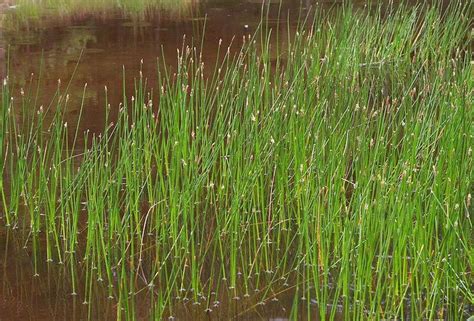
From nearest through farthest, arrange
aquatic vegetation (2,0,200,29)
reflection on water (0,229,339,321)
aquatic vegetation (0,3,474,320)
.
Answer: aquatic vegetation (0,3,474,320) → reflection on water (0,229,339,321) → aquatic vegetation (2,0,200,29)

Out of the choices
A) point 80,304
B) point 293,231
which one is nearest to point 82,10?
point 293,231

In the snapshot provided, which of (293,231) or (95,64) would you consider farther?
(95,64)

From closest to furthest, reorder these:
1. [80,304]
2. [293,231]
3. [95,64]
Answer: [80,304], [293,231], [95,64]

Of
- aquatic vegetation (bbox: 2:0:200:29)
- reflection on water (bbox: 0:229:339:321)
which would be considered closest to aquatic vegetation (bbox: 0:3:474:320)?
reflection on water (bbox: 0:229:339:321)

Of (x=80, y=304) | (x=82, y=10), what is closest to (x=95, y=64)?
(x=82, y=10)

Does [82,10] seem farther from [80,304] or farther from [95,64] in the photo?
[80,304]

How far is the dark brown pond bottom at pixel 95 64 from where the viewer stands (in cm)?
289

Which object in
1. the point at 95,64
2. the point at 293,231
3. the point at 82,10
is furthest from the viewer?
the point at 82,10

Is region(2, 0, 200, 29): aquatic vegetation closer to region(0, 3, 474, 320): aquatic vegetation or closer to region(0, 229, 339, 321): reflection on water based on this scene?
region(0, 3, 474, 320): aquatic vegetation

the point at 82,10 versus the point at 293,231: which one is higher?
the point at 293,231

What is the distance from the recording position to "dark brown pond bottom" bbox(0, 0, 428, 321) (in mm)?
2893

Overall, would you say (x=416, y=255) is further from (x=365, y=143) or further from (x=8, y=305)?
(x=8, y=305)

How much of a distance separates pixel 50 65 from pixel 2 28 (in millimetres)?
2036

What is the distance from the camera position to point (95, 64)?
747cm
